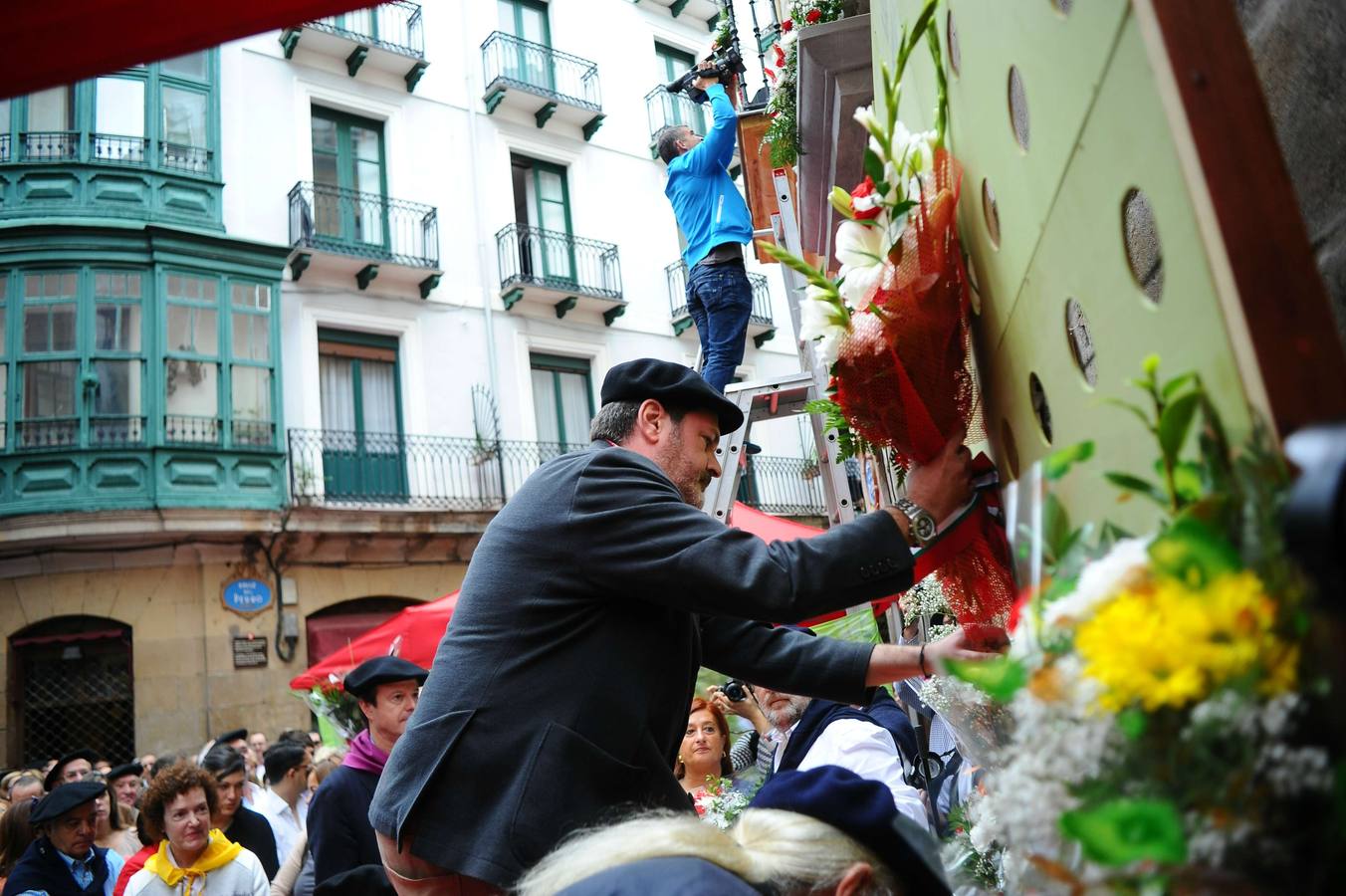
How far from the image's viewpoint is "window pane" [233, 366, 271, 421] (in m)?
14.1

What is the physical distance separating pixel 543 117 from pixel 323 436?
681 cm

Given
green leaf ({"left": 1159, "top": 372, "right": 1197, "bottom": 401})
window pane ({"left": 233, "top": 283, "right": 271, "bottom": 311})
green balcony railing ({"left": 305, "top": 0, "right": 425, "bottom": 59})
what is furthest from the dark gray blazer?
green balcony railing ({"left": 305, "top": 0, "right": 425, "bottom": 59})

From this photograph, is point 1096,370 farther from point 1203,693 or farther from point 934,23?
point 934,23

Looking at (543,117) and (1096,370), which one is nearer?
(1096,370)

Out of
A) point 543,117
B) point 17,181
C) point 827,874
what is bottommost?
point 827,874

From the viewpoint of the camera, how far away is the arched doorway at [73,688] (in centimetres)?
1299

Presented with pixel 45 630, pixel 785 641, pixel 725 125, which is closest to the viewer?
pixel 785 641

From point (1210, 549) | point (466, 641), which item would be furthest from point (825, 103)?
point (1210, 549)

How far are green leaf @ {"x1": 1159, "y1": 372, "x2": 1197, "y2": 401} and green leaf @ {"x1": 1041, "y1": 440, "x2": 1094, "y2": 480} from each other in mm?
109

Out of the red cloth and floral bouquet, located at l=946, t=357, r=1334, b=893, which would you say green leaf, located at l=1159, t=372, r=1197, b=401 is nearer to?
floral bouquet, located at l=946, t=357, r=1334, b=893

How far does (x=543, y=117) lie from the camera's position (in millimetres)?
18375

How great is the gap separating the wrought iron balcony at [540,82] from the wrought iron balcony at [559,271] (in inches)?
81.5

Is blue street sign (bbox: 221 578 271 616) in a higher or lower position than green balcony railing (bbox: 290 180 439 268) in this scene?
lower

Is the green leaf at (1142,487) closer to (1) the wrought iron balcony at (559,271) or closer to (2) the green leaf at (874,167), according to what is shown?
(2) the green leaf at (874,167)
